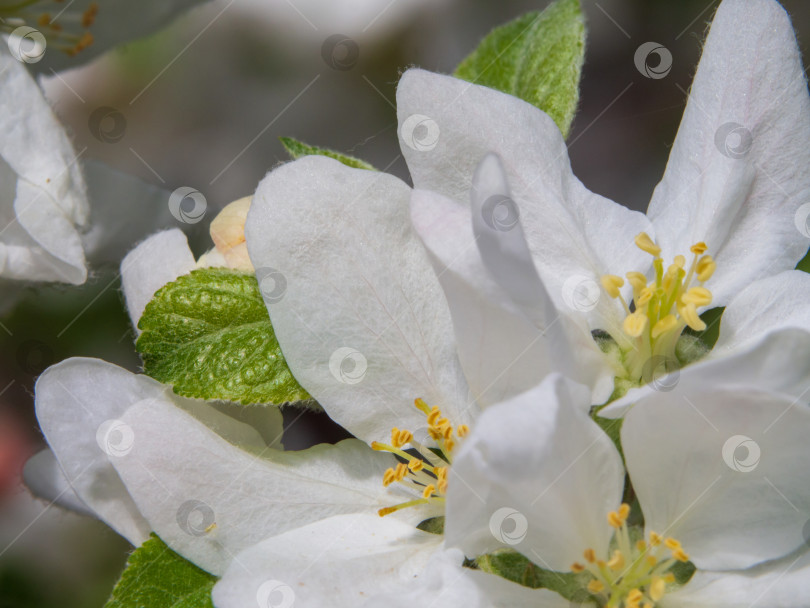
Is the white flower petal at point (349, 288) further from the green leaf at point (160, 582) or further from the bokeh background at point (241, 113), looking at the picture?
the bokeh background at point (241, 113)

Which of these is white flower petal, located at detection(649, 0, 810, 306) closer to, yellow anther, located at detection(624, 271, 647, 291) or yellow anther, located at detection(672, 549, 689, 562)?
yellow anther, located at detection(624, 271, 647, 291)

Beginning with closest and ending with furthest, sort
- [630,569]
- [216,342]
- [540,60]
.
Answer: [630,569]
[216,342]
[540,60]

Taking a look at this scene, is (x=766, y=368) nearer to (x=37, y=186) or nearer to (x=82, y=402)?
(x=82, y=402)

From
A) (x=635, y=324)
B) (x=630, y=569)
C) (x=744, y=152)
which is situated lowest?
(x=630, y=569)

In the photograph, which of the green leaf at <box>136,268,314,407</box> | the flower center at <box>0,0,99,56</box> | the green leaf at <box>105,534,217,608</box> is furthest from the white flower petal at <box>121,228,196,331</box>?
the flower center at <box>0,0,99,56</box>

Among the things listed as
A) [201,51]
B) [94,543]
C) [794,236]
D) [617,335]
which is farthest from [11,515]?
[201,51]

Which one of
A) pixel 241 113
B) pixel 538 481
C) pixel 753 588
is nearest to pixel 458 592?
pixel 538 481

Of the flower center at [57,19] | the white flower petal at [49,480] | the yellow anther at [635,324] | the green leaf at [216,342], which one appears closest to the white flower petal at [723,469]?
the yellow anther at [635,324]
